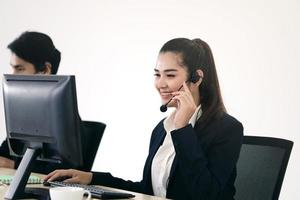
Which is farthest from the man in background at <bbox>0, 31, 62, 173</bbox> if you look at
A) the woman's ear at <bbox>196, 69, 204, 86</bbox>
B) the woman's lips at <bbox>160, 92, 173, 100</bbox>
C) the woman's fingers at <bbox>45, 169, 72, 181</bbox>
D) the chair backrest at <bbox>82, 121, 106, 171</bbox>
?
the woman's ear at <bbox>196, 69, 204, 86</bbox>

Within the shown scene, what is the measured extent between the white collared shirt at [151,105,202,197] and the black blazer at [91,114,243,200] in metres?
0.04

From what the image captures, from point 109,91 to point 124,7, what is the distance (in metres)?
0.59

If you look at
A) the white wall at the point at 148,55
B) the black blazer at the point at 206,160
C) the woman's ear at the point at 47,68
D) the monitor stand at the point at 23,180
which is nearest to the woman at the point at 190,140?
the black blazer at the point at 206,160

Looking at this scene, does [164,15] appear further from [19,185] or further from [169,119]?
[19,185]

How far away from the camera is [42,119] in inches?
63.3

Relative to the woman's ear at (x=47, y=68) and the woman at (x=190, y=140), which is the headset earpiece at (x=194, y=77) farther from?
the woman's ear at (x=47, y=68)

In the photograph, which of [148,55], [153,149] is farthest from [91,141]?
[148,55]

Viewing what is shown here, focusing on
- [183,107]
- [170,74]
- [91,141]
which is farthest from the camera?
[91,141]

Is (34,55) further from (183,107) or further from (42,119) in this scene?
(42,119)

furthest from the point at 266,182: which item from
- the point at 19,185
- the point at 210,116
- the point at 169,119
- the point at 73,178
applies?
the point at 19,185

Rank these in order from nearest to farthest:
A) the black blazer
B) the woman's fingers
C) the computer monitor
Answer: the computer monitor
the black blazer
the woman's fingers

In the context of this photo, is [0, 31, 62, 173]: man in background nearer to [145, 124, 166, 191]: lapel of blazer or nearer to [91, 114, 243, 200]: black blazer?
[145, 124, 166, 191]: lapel of blazer

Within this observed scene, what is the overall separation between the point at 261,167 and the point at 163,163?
0.37 metres

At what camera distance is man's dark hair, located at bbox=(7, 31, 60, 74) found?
8.77 ft
